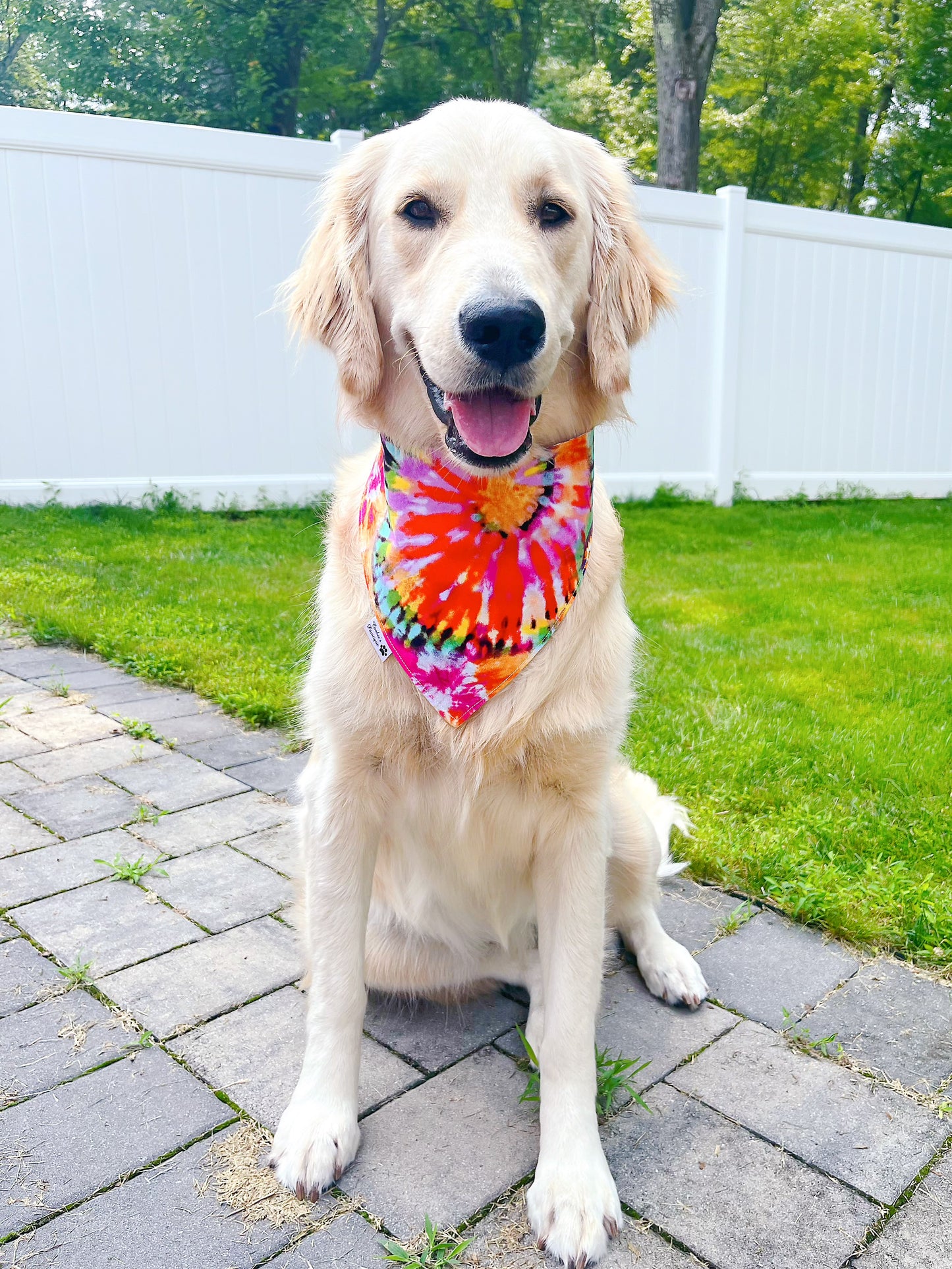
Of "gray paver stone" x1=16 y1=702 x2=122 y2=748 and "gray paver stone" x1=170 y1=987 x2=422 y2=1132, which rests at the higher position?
"gray paver stone" x1=16 y1=702 x2=122 y2=748

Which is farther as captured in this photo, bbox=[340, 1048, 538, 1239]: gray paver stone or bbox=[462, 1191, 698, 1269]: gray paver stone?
bbox=[340, 1048, 538, 1239]: gray paver stone

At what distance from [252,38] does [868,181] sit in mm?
15428

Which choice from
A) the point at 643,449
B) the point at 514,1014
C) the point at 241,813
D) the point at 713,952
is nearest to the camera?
the point at 514,1014

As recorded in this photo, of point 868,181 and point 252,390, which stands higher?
point 868,181

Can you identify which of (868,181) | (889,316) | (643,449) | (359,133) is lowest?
(643,449)

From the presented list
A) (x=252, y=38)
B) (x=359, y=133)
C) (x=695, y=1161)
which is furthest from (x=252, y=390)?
(x=252, y=38)

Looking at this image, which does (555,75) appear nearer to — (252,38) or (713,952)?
(252,38)

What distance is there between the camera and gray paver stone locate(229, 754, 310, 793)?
314 cm

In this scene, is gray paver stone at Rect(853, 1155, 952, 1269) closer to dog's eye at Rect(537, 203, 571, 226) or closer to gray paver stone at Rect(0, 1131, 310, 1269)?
gray paver stone at Rect(0, 1131, 310, 1269)

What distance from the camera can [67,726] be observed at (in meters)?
3.59

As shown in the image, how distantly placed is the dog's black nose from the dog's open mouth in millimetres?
87

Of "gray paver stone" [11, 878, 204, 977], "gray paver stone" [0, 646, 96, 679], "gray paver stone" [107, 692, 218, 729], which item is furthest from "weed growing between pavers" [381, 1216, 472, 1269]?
"gray paver stone" [0, 646, 96, 679]

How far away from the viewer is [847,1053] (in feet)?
6.45

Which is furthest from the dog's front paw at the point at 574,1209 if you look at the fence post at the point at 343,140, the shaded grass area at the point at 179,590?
the fence post at the point at 343,140
